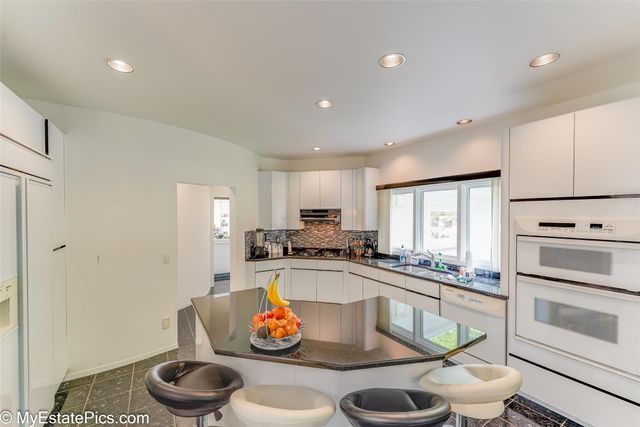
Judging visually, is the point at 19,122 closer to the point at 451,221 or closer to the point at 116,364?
the point at 116,364

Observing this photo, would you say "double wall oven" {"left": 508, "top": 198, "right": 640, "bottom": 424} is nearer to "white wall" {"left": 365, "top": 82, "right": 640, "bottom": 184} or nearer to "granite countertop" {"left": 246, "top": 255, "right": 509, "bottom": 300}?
"granite countertop" {"left": 246, "top": 255, "right": 509, "bottom": 300}

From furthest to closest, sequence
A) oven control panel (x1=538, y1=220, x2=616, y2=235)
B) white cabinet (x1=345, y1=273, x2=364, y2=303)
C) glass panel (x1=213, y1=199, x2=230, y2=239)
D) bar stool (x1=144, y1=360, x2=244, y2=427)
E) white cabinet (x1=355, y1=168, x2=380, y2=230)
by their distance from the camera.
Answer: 1. glass panel (x1=213, y1=199, x2=230, y2=239)
2. white cabinet (x1=355, y1=168, x2=380, y2=230)
3. white cabinet (x1=345, y1=273, x2=364, y2=303)
4. oven control panel (x1=538, y1=220, x2=616, y2=235)
5. bar stool (x1=144, y1=360, x2=244, y2=427)

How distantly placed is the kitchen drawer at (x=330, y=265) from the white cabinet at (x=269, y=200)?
97cm

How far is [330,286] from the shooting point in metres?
4.46

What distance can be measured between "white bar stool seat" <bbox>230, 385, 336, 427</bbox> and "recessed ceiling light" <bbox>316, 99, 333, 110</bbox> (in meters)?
2.22

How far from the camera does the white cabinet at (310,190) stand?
189 inches

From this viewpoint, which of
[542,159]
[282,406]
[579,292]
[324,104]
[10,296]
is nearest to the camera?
[282,406]

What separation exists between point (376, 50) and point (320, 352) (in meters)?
1.79

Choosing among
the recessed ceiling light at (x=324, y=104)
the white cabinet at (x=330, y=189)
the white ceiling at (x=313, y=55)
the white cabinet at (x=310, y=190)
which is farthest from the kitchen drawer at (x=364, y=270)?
the recessed ceiling light at (x=324, y=104)

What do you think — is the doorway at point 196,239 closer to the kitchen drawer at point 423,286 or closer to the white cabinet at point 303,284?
the white cabinet at point 303,284

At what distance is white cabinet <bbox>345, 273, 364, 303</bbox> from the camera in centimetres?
421

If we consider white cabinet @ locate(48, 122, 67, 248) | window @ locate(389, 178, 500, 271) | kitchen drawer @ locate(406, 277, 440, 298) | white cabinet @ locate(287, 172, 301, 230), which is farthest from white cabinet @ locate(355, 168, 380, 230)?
white cabinet @ locate(48, 122, 67, 248)

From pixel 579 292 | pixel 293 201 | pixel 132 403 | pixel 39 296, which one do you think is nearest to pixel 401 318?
pixel 579 292

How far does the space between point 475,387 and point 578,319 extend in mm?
1372
